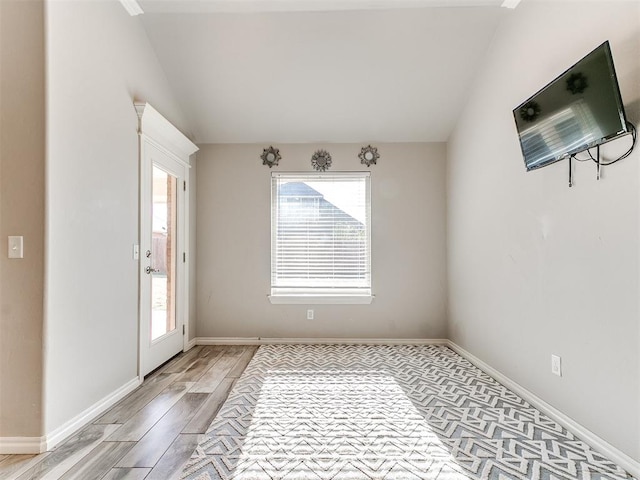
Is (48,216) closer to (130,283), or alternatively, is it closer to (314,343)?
(130,283)

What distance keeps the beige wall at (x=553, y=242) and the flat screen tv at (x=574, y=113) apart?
144mm

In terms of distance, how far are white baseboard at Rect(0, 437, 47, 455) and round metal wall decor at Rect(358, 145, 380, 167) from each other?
11.9 ft

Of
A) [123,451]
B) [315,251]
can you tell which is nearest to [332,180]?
[315,251]

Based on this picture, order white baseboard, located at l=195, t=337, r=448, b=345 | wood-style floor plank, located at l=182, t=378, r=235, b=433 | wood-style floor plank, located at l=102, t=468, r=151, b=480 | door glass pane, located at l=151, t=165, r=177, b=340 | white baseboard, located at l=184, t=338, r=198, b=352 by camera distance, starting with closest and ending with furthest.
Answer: wood-style floor plank, located at l=102, t=468, r=151, b=480 < wood-style floor plank, located at l=182, t=378, r=235, b=433 < door glass pane, located at l=151, t=165, r=177, b=340 < white baseboard, located at l=184, t=338, r=198, b=352 < white baseboard, located at l=195, t=337, r=448, b=345

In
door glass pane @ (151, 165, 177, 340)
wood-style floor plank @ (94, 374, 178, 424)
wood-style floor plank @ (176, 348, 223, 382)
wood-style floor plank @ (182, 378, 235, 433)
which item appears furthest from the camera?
door glass pane @ (151, 165, 177, 340)

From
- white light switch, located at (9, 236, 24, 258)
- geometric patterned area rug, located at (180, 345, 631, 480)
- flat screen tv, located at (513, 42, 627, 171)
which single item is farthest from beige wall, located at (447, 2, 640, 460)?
white light switch, located at (9, 236, 24, 258)

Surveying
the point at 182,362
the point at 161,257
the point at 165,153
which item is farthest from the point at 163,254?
the point at 182,362

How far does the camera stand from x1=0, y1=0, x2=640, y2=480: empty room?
182 cm

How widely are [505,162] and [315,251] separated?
2204 millimetres

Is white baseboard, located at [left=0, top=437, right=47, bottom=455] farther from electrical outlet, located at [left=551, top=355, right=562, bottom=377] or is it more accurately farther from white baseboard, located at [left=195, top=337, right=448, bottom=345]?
electrical outlet, located at [left=551, top=355, right=562, bottom=377]

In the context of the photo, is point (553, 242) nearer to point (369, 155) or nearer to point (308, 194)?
point (369, 155)

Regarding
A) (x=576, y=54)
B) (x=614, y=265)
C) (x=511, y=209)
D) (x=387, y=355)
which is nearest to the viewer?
(x=614, y=265)

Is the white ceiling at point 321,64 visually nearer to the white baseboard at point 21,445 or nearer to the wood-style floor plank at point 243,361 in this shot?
A: the wood-style floor plank at point 243,361

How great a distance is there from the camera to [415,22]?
294 cm
